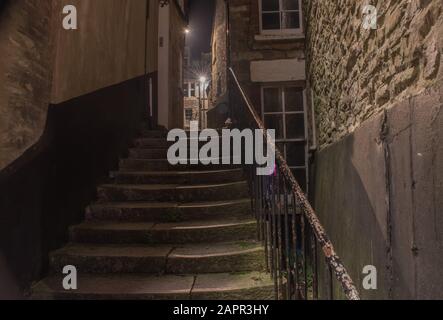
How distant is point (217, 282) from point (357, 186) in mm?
1545

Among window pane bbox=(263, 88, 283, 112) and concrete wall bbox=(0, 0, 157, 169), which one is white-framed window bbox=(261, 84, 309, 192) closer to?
window pane bbox=(263, 88, 283, 112)

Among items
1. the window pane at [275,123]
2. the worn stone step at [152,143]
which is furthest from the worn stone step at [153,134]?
the window pane at [275,123]

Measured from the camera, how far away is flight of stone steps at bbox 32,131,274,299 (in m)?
2.52

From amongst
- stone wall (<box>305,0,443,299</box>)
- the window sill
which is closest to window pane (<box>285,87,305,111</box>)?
the window sill

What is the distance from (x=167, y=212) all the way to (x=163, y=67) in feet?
15.7

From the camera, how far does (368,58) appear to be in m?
2.75

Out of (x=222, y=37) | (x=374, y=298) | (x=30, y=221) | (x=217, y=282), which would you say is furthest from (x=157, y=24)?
(x=374, y=298)

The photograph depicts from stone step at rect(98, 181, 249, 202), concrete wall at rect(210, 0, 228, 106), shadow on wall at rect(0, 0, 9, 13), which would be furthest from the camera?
concrete wall at rect(210, 0, 228, 106)

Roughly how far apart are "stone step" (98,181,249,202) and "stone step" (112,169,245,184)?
331 mm

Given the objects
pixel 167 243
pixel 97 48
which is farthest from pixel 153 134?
pixel 167 243

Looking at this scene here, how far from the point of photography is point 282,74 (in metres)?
6.15

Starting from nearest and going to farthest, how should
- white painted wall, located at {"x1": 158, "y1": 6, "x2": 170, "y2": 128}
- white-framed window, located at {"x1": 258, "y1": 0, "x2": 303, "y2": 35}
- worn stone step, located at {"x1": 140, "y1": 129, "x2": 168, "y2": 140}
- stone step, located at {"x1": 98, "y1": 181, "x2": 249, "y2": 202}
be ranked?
stone step, located at {"x1": 98, "y1": 181, "x2": 249, "y2": 202} < worn stone step, located at {"x1": 140, "y1": 129, "x2": 168, "y2": 140} < white-framed window, located at {"x1": 258, "y1": 0, "x2": 303, "y2": 35} < white painted wall, located at {"x1": 158, "y1": 6, "x2": 170, "y2": 128}

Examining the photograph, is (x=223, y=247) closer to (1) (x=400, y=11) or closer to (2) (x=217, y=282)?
(2) (x=217, y=282)

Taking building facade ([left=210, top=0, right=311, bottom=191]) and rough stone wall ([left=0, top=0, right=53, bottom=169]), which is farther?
building facade ([left=210, top=0, right=311, bottom=191])
